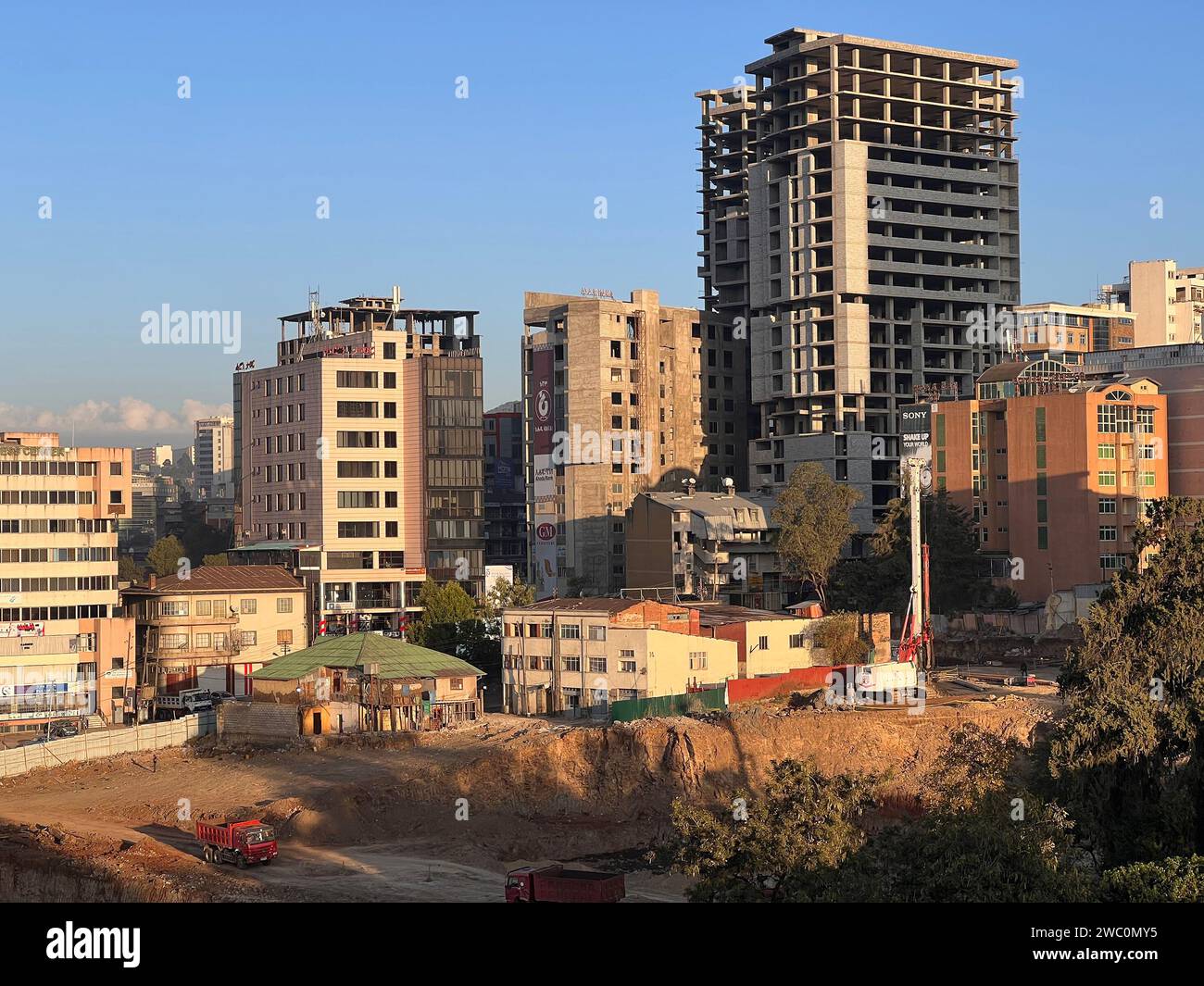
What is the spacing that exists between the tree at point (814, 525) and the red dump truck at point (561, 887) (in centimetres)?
6434

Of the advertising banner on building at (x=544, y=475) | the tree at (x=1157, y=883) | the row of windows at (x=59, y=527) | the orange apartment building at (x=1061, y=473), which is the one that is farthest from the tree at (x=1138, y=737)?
the advertising banner on building at (x=544, y=475)

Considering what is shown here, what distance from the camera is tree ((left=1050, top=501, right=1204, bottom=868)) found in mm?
46094

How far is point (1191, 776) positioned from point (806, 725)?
2642 centimetres

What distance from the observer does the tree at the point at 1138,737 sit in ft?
151

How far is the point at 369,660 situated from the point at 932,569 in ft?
140

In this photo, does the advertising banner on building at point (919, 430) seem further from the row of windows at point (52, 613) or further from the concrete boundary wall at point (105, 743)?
the row of windows at point (52, 613)

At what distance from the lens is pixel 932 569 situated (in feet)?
340

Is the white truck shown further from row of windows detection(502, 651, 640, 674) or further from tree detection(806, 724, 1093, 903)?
tree detection(806, 724, 1093, 903)

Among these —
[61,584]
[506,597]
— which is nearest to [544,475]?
[506,597]

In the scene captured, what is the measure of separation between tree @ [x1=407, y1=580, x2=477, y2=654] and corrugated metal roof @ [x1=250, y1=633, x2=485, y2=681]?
1120cm

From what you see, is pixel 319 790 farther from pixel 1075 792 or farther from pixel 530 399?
pixel 530 399

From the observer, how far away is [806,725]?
71.6 metres

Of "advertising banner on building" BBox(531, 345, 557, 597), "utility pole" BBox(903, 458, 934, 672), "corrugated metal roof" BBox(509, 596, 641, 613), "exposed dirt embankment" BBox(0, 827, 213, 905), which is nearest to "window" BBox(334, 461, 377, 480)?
"advertising banner on building" BBox(531, 345, 557, 597)
